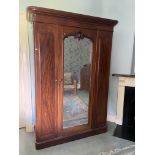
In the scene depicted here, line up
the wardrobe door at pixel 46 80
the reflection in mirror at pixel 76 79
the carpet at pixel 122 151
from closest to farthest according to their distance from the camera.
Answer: the wardrobe door at pixel 46 80
the carpet at pixel 122 151
the reflection in mirror at pixel 76 79

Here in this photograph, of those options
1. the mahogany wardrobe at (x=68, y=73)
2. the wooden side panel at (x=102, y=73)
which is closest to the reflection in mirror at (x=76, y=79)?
the mahogany wardrobe at (x=68, y=73)

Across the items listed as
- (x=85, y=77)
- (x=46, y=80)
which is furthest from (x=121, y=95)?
(x=46, y=80)

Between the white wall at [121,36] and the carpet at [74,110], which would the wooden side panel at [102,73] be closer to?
the carpet at [74,110]

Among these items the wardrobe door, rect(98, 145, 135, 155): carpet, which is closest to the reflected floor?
the wardrobe door

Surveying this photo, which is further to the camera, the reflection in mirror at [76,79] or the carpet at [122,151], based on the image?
the reflection in mirror at [76,79]

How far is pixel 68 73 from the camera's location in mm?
2549

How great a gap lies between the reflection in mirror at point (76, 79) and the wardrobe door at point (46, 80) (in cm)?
20

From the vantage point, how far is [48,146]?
8.16ft

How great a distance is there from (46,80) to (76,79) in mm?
516

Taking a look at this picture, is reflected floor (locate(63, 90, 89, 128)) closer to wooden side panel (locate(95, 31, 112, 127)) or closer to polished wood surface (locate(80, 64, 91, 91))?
polished wood surface (locate(80, 64, 91, 91))

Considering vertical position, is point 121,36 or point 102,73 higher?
point 121,36

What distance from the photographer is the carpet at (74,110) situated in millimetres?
2631

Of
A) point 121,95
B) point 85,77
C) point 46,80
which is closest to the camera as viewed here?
point 46,80

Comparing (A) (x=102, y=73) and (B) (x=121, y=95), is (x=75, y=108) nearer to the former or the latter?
(A) (x=102, y=73)
